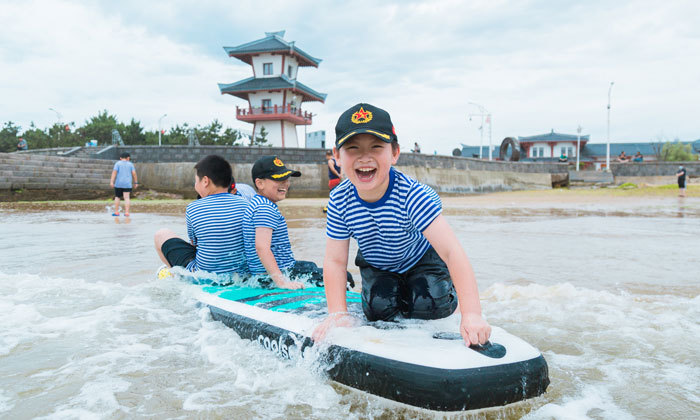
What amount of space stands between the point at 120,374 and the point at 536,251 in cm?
506

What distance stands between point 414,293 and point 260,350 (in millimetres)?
845

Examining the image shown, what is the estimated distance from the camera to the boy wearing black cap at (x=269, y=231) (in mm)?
3270

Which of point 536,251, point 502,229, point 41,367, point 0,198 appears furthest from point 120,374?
point 0,198

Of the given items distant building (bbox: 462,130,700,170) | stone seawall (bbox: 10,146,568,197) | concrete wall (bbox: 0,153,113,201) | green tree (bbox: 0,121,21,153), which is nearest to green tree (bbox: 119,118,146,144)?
green tree (bbox: 0,121,21,153)

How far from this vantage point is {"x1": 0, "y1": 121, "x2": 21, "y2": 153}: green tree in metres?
51.9

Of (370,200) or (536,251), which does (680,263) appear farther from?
(370,200)

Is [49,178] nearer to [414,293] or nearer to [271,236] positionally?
[271,236]

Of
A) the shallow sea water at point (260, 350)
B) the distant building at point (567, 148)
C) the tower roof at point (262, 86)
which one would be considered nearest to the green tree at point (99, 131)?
the tower roof at point (262, 86)

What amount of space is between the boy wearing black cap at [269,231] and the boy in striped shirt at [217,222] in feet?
0.26

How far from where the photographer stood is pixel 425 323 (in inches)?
93.2

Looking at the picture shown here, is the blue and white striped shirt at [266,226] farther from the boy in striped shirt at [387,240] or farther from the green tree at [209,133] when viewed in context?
the green tree at [209,133]

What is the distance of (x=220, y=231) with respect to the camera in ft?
11.5

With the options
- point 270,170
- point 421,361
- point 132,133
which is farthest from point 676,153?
point 421,361

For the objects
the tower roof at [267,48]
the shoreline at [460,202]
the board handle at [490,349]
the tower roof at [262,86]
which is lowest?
the shoreline at [460,202]
